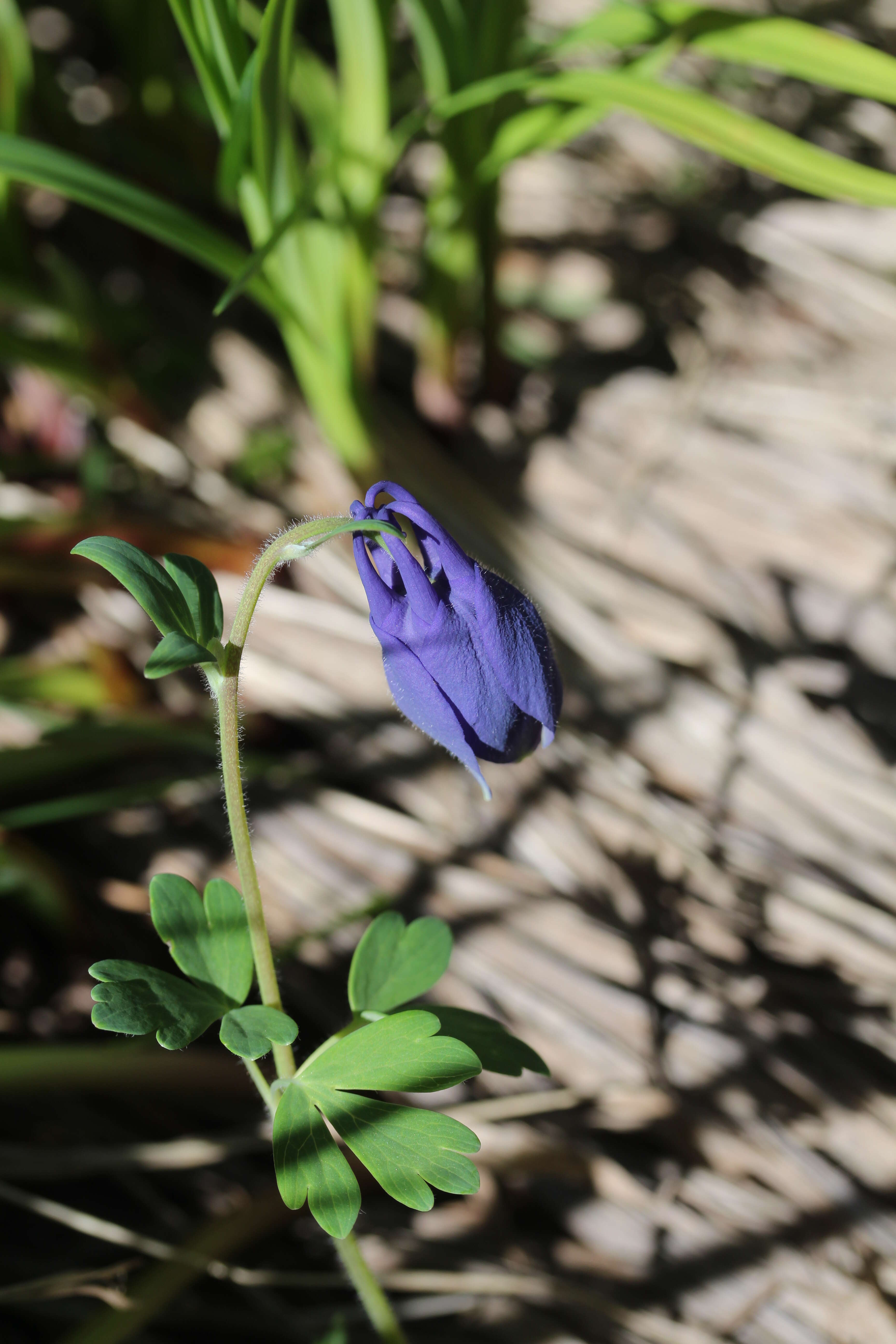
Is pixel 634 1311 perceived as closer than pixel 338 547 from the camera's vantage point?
Yes

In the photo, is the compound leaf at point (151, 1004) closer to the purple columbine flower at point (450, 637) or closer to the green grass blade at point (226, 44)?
the purple columbine flower at point (450, 637)

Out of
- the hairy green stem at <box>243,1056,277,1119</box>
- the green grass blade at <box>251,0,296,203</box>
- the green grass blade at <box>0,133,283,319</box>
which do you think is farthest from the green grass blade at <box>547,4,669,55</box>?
the hairy green stem at <box>243,1056,277,1119</box>

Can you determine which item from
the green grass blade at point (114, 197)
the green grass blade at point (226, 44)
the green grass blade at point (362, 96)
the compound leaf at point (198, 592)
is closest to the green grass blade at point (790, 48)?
the green grass blade at point (362, 96)

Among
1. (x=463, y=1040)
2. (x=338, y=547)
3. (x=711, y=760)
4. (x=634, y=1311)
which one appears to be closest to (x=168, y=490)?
(x=338, y=547)

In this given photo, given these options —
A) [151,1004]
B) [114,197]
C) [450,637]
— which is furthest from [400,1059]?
[114,197]

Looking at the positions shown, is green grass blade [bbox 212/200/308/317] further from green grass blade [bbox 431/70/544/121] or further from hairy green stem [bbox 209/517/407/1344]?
hairy green stem [bbox 209/517/407/1344]

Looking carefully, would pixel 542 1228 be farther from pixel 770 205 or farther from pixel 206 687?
pixel 770 205

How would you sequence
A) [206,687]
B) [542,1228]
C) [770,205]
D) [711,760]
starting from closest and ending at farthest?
[542,1228] → [711,760] → [206,687] → [770,205]
